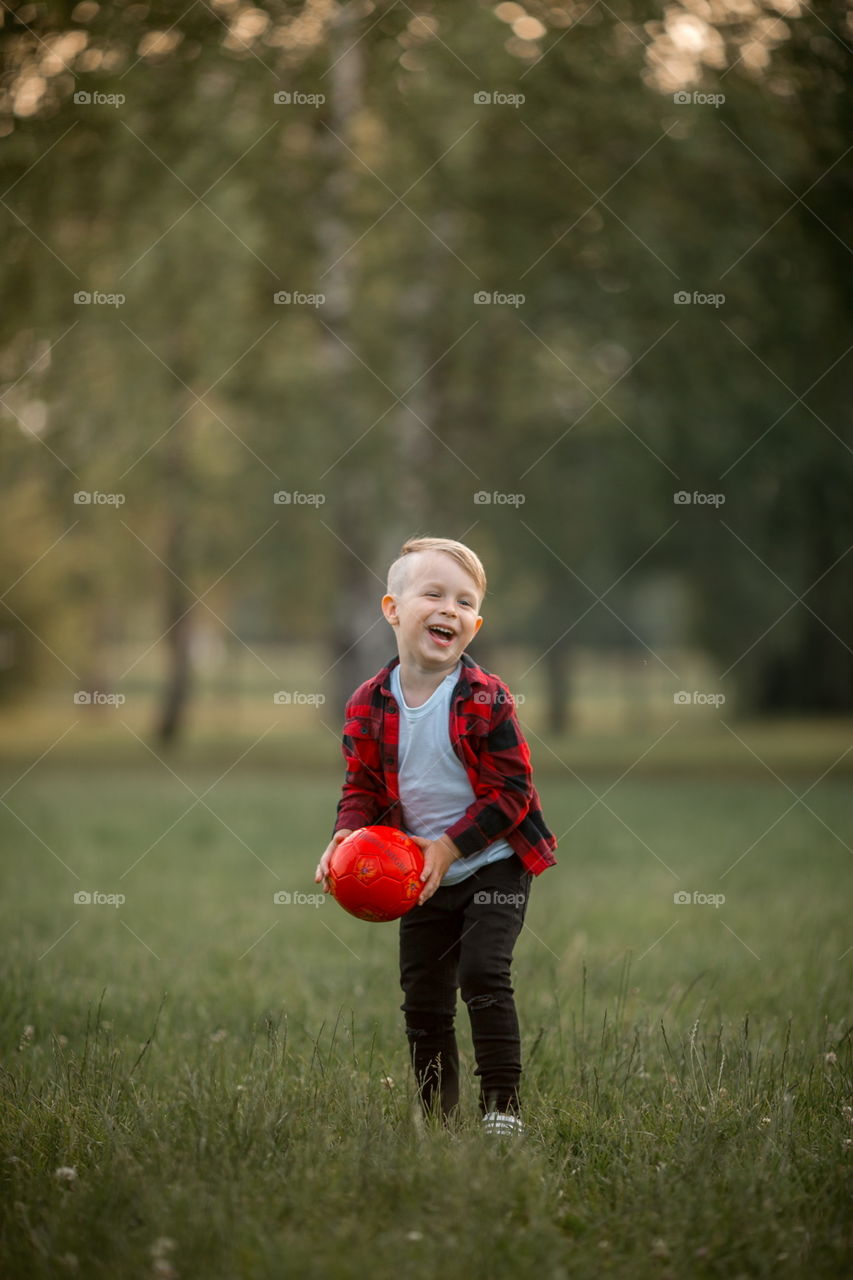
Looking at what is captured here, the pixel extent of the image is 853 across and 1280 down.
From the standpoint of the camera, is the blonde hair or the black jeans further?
the blonde hair

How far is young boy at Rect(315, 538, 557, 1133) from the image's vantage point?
3.75 meters

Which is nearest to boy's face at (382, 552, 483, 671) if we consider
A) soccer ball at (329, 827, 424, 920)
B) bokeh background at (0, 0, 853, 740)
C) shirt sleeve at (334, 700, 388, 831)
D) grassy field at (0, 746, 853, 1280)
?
shirt sleeve at (334, 700, 388, 831)

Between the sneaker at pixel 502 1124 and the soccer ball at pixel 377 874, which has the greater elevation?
the soccer ball at pixel 377 874

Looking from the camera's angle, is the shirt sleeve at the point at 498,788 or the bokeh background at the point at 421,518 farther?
the shirt sleeve at the point at 498,788

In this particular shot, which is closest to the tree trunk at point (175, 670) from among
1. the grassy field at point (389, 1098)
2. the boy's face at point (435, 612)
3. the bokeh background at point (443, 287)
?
the bokeh background at point (443, 287)

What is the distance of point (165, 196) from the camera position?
40.7 feet

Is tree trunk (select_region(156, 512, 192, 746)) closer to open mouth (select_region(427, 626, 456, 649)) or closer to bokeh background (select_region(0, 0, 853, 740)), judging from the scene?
bokeh background (select_region(0, 0, 853, 740))

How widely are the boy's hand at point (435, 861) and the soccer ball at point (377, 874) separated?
0.02 metres

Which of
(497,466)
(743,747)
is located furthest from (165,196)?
(743,747)

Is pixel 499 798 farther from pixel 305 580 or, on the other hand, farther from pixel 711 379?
pixel 305 580

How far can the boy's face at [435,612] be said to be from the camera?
3.86m

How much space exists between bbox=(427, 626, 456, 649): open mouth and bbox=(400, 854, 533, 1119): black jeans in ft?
2.30

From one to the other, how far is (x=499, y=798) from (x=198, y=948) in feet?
11.0

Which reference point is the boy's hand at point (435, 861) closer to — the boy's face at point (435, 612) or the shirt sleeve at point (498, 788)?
the shirt sleeve at point (498, 788)
